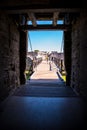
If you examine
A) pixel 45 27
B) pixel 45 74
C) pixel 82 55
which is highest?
pixel 45 27

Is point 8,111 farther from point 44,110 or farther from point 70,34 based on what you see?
point 70,34

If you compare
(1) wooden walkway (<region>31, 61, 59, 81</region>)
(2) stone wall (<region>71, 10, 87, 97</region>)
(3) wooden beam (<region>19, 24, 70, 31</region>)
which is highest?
(3) wooden beam (<region>19, 24, 70, 31</region>)

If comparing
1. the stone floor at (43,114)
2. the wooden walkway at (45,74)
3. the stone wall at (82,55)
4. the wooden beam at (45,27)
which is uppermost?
the wooden beam at (45,27)

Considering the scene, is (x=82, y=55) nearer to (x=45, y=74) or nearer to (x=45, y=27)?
(x=45, y=27)

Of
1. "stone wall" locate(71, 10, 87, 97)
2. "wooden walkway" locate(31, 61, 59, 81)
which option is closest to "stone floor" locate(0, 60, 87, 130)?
"stone wall" locate(71, 10, 87, 97)

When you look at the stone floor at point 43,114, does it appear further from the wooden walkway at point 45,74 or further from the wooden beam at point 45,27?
the wooden walkway at point 45,74

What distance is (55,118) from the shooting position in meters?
3.16

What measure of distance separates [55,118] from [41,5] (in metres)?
Answer: 2.58

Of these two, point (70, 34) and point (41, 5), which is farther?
point (70, 34)

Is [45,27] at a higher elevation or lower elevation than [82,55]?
higher

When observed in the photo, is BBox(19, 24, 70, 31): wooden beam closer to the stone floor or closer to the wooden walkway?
the stone floor

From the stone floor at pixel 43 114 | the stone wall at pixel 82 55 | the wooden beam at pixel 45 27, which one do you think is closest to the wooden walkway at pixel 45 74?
→ the wooden beam at pixel 45 27

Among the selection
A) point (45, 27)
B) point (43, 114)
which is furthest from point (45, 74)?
point (43, 114)

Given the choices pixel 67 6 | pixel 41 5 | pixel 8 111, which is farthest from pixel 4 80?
pixel 67 6
